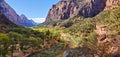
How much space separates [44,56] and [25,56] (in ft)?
35.0

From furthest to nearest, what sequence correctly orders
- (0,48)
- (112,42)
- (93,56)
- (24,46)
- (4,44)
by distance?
(112,42) → (24,46) → (93,56) → (4,44) → (0,48)

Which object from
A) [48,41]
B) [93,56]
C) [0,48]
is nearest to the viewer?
[0,48]

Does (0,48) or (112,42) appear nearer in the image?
(0,48)

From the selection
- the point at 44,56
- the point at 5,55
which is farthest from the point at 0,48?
the point at 44,56

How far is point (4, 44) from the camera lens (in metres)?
115

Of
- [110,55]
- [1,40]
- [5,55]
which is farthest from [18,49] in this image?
[110,55]

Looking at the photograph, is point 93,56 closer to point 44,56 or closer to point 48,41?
point 44,56

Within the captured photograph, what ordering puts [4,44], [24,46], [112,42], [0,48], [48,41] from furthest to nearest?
[48,41] < [112,42] < [24,46] < [4,44] < [0,48]

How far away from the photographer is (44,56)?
391ft

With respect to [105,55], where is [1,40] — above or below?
above

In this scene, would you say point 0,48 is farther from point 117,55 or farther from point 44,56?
point 117,55

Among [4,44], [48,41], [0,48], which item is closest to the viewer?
[0,48]

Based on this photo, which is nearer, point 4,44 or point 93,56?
point 4,44

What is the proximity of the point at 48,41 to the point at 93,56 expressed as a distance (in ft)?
220
